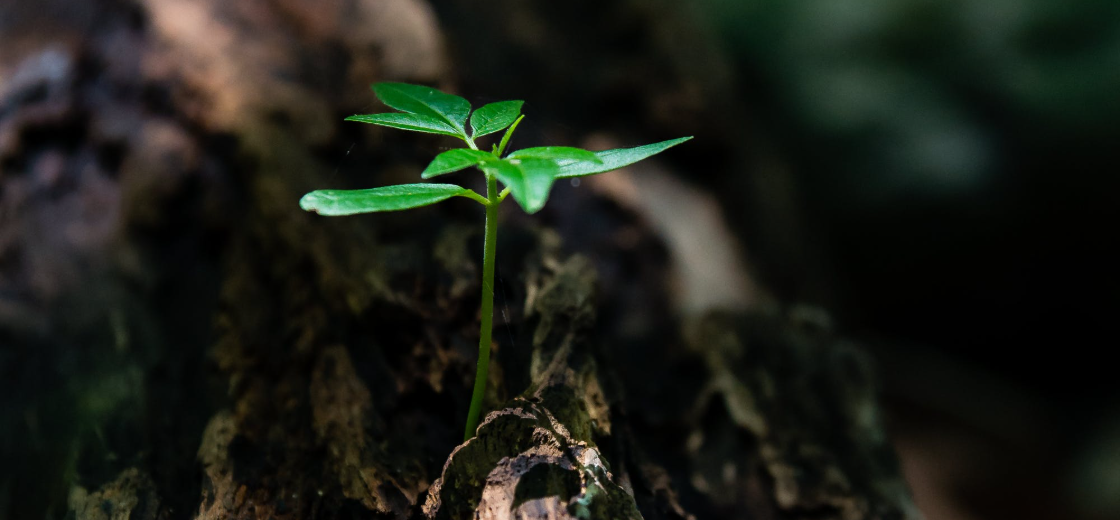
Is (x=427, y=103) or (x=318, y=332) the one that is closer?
(x=427, y=103)

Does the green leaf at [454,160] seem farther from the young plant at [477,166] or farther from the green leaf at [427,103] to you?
the green leaf at [427,103]

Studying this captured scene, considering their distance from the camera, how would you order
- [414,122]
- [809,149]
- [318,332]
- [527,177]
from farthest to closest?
1. [809,149]
2. [318,332]
3. [414,122]
4. [527,177]

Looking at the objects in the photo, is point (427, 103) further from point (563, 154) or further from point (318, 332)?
point (318, 332)

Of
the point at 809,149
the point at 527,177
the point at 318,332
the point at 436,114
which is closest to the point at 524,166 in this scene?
the point at 527,177

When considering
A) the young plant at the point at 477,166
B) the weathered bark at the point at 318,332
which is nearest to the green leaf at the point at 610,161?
the young plant at the point at 477,166

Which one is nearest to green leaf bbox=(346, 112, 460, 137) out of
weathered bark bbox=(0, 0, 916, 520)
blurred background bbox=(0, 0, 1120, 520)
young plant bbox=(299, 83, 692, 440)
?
young plant bbox=(299, 83, 692, 440)

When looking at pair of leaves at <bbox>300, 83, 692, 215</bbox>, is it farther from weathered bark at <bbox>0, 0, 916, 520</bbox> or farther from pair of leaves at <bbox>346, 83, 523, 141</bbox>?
weathered bark at <bbox>0, 0, 916, 520</bbox>
